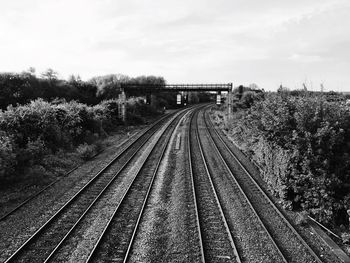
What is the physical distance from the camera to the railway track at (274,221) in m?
8.70

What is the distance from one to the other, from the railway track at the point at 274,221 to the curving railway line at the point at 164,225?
30 millimetres

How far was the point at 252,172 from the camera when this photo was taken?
57.5ft

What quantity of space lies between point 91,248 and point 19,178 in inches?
339

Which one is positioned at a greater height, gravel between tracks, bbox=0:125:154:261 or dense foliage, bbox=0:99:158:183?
dense foliage, bbox=0:99:158:183

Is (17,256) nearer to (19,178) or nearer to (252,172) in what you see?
(19,178)

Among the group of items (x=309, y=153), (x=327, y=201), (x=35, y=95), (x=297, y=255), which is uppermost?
(x=35, y=95)

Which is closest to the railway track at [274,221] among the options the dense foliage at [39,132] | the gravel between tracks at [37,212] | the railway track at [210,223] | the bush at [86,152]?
the railway track at [210,223]

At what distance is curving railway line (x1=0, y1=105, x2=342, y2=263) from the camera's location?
862 cm

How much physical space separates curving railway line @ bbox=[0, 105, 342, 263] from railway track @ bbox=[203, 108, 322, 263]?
0.10 ft

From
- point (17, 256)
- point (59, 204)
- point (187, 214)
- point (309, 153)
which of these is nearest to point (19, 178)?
point (59, 204)

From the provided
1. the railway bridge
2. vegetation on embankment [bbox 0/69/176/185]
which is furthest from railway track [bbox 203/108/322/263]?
the railway bridge

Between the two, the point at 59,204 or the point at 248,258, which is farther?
the point at 59,204

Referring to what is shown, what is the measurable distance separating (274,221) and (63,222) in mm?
8538

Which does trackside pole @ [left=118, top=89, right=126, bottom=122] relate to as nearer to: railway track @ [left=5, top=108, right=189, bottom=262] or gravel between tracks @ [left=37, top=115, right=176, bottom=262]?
railway track @ [left=5, top=108, right=189, bottom=262]
